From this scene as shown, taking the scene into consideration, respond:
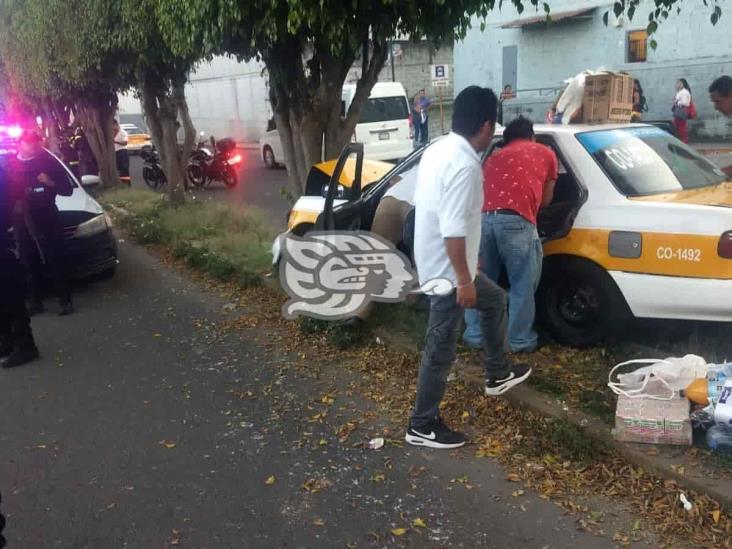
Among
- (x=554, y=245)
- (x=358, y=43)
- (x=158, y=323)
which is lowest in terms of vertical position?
(x=158, y=323)

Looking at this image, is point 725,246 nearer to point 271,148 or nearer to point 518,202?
point 518,202

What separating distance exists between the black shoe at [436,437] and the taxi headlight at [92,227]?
495 cm

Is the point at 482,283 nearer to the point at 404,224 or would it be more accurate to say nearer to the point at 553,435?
the point at 553,435

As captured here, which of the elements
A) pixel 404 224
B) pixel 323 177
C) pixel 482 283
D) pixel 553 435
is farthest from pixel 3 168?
pixel 553 435

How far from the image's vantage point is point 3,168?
19.5ft

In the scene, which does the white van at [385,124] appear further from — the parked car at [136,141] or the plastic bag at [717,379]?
the parked car at [136,141]

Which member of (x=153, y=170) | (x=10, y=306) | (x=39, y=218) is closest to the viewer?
(x=10, y=306)

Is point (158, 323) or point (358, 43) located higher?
point (358, 43)

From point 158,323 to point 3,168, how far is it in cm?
183

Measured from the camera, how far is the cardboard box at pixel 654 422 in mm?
3619

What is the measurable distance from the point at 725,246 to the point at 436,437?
1.95m

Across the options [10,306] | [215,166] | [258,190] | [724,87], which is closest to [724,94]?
[724,87]

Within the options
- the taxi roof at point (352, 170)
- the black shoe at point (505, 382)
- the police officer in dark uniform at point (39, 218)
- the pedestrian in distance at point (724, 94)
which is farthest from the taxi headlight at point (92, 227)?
the pedestrian in distance at point (724, 94)

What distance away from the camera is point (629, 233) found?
4.52 metres
